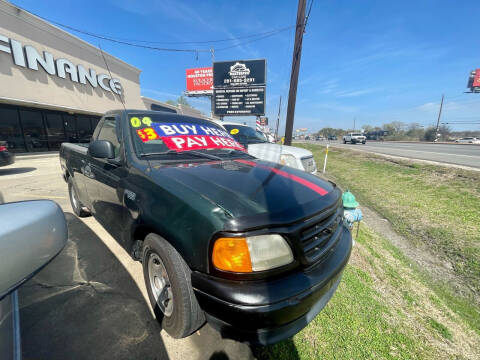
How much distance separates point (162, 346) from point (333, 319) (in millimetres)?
1444

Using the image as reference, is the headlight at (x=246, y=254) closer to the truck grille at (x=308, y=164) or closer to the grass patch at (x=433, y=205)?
the grass patch at (x=433, y=205)

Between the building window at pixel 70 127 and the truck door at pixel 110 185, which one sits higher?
the building window at pixel 70 127

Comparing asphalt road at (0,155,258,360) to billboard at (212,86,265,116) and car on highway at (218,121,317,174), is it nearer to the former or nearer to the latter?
car on highway at (218,121,317,174)

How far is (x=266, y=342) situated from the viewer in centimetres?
116

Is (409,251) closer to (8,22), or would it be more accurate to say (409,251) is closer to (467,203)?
(467,203)

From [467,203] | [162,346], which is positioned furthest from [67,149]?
[467,203]

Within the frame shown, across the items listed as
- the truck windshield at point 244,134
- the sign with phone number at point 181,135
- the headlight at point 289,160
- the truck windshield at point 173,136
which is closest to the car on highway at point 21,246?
the truck windshield at point 173,136

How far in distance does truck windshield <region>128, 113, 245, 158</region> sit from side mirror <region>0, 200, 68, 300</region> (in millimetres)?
1174

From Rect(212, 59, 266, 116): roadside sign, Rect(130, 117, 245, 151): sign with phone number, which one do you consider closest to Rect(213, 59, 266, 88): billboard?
Rect(212, 59, 266, 116): roadside sign

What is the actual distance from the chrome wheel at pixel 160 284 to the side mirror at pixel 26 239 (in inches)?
33.2

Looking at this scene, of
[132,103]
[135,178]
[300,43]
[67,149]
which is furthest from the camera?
[132,103]

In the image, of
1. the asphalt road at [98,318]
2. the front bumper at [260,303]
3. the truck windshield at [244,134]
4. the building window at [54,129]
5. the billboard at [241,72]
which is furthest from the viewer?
the billboard at [241,72]

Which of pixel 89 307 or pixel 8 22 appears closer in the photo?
pixel 89 307

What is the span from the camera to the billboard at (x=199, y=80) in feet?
97.7
